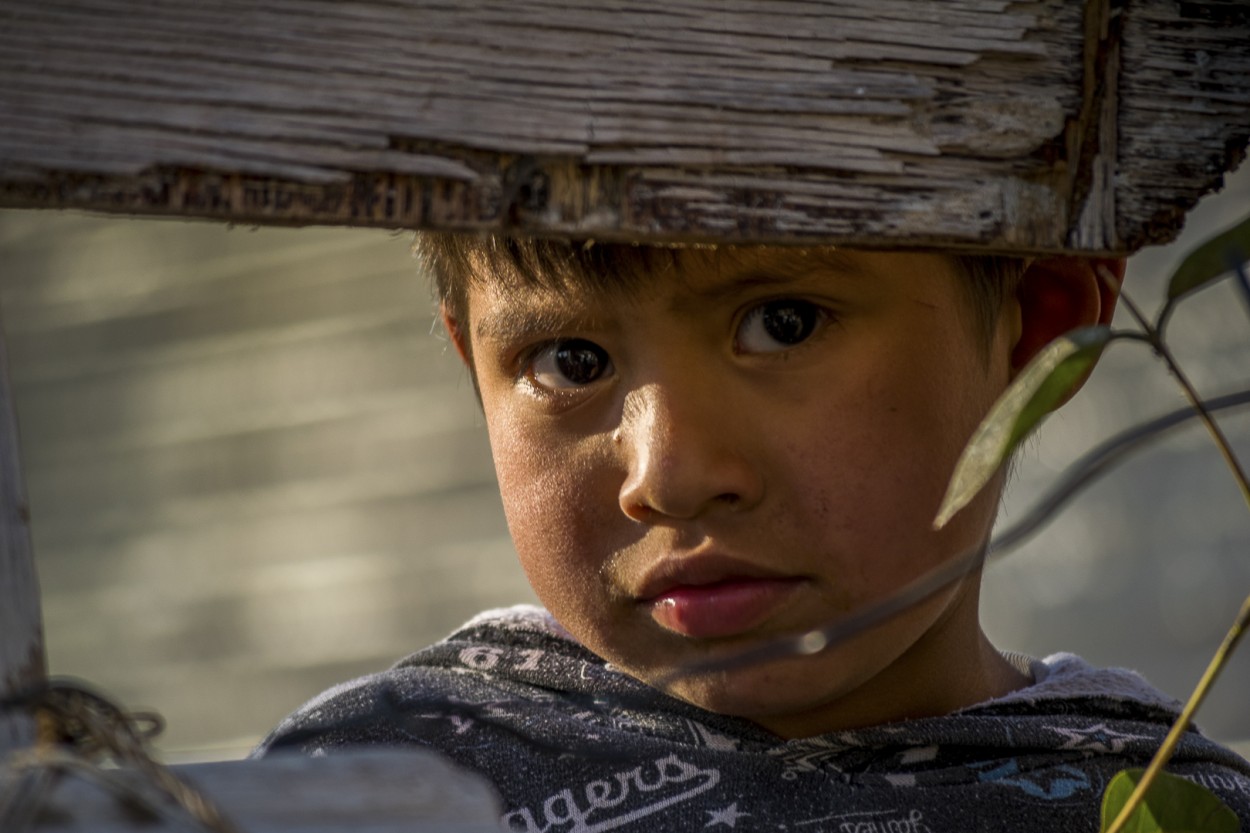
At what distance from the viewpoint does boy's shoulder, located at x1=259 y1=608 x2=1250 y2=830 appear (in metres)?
1.34

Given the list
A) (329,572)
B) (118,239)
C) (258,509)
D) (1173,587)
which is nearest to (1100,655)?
(1173,587)

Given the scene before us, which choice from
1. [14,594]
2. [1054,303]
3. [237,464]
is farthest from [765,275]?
[237,464]

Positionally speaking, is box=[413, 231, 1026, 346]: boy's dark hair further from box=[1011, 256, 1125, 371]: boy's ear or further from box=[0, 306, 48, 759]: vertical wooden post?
box=[0, 306, 48, 759]: vertical wooden post

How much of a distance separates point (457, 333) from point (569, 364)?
0.32m

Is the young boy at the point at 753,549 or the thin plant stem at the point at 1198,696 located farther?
the young boy at the point at 753,549

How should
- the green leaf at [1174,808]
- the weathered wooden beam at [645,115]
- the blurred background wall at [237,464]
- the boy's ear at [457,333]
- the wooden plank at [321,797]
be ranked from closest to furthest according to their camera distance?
the wooden plank at [321,797], the weathered wooden beam at [645,115], the green leaf at [1174,808], the boy's ear at [457,333], the blurred background wall at [237,464]

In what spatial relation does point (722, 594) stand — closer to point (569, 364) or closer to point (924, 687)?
point (569, 364)

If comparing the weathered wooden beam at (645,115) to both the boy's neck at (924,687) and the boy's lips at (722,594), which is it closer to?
the boy's lips at (722,594)

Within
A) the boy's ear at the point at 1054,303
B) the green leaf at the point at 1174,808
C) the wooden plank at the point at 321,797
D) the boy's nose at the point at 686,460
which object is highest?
the boy's ear at the point at 1054,303

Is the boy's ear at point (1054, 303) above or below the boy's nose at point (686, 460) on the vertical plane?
above

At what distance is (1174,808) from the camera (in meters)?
0.88

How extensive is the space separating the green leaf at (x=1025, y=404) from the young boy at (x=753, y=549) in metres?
0.36

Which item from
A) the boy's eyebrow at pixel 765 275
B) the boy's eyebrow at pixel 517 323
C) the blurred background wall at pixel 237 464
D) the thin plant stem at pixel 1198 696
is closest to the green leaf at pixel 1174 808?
the thin plant stem at pixel 1198 696

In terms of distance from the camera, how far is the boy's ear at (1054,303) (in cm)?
139
